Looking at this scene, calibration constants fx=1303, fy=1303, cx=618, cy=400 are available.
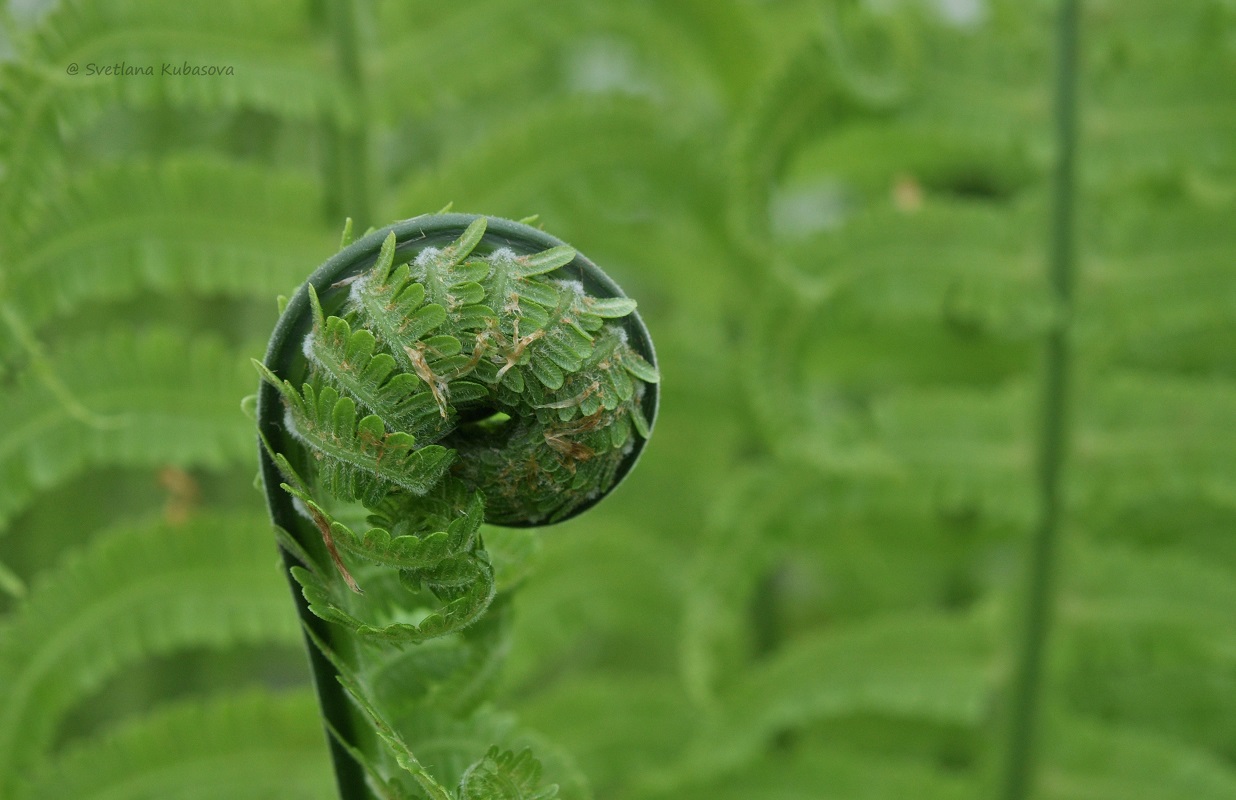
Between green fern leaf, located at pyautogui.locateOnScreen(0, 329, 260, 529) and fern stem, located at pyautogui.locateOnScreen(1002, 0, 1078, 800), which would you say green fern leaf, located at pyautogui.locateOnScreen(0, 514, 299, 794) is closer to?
green fern leaf, located at pyautogui.locateOnScreen(0, 329, 260, 529)

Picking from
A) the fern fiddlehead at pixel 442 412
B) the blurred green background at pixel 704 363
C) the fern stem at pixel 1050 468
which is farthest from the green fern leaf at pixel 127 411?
the fern stem at pixel 1050 468

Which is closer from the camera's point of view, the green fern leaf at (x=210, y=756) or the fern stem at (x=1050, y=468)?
the green fern leaf at (x=210, y=756)

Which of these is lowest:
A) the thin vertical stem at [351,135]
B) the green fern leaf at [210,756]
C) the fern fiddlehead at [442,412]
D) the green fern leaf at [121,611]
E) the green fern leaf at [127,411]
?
the fern fiddlehead at [442,412]

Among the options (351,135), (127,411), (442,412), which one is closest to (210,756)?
(127,411)

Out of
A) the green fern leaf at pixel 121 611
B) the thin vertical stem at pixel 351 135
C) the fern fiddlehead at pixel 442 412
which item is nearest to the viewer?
the fern fiddlehead at pixel 442 412

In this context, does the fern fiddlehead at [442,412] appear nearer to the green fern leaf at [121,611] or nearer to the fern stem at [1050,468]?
the green fern leaf at [121,611]

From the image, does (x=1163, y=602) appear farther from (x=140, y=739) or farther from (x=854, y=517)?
(x=140, y=739)

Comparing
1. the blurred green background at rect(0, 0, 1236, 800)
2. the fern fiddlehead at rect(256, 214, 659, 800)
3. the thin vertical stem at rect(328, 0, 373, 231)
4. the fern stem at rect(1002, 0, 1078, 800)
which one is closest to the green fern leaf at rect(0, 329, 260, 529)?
the blurred green background at rect(0, 0, 1236, 800)
